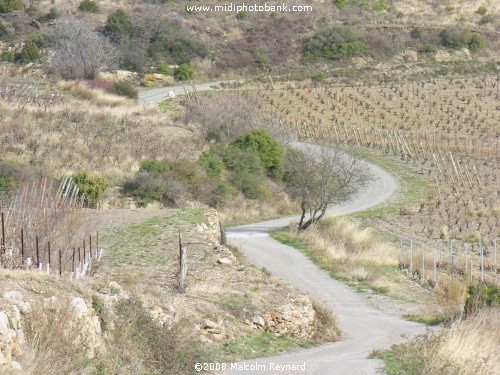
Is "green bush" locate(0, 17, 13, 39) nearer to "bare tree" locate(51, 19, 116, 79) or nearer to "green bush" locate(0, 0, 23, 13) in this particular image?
"green bush" locate(0, 0, 23, 13)

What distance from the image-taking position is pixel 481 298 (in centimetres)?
1505

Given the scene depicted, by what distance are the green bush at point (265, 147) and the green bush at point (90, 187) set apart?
1140cm

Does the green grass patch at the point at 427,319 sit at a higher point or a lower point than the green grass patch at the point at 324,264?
higher

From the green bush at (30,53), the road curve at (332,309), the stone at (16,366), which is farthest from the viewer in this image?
the green bush at (30,53)

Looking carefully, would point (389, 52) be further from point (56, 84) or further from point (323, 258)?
point (323, 258)

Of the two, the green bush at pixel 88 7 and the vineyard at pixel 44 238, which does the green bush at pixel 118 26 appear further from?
the vineyard at pixel 44 238

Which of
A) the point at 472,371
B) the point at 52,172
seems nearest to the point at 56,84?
the point at 52,172

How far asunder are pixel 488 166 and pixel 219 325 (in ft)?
109

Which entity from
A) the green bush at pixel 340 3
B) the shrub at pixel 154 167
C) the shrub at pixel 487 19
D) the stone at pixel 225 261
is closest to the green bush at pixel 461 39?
the shrub at pixel 487 19

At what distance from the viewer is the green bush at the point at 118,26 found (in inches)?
2709

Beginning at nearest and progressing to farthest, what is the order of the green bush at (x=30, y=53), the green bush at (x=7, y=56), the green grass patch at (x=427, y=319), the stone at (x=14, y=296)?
the stone at (x=14, y=296) → the green grass patch at (x=427, y=319) → the green bush at (x=30, y=53) → the green bush at (x=7, y=56)

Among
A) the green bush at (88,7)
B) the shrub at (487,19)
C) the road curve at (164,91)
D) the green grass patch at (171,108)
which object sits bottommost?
the green grass patch at (171,108)

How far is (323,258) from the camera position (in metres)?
24.4

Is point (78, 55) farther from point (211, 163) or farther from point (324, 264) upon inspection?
point (324, 264)
